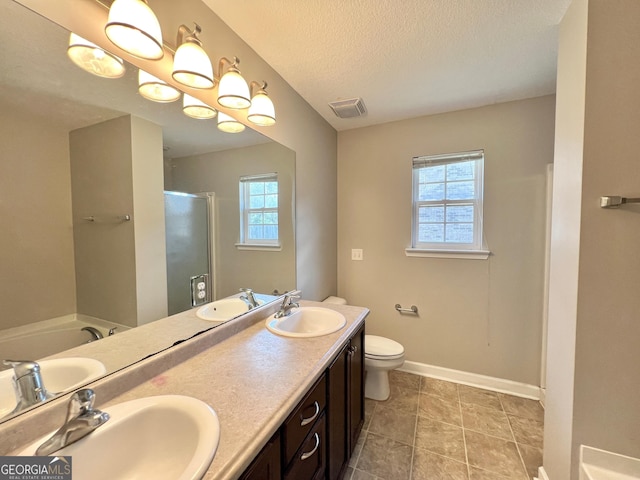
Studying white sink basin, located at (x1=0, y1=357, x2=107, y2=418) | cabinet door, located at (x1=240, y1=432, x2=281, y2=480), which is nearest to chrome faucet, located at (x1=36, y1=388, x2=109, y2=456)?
white sink basin, located at (x1=0, y1=357, x2=107, y2=418)

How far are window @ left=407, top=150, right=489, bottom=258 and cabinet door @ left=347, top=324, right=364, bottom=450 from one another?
1184 millimetres

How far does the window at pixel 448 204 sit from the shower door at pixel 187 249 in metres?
1.83

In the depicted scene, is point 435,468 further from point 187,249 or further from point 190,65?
point 190,65

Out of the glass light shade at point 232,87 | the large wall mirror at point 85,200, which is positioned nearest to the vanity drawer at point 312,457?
the large wall mirror at point 85,200

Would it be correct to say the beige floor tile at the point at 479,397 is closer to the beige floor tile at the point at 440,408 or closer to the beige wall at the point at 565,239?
the beige floor tile at the point at 440,408

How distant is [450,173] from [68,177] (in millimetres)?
2530

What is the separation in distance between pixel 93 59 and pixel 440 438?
262 centimetres

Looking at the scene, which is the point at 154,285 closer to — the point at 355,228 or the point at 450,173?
the point at 355,228

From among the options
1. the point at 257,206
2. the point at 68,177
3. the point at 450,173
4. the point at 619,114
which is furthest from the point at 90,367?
the point at 450,173

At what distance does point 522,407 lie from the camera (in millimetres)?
1980

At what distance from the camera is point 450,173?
2.30 meters

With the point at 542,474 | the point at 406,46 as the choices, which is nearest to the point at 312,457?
the point at 542,474

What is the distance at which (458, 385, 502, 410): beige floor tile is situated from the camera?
6.61 feet

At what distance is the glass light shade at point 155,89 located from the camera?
0.97m
